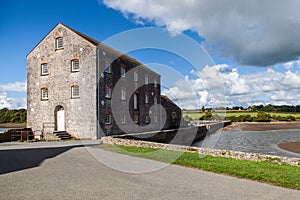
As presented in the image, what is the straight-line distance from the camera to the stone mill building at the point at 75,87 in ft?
71.1

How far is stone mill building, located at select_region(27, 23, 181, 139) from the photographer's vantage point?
21.7m

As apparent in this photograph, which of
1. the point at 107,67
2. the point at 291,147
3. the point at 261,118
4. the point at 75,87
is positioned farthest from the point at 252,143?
the point at 261,118

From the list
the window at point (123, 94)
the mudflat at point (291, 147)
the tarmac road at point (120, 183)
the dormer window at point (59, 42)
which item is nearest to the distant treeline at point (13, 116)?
the dormer window at point (59, 42)

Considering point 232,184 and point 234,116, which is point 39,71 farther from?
point 234,116

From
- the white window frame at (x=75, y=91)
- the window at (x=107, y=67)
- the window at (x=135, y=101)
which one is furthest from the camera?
the window at (x=135, y=101)

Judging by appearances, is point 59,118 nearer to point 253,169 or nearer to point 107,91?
point 107,91

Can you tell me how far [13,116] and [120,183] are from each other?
Result: 56.4 m

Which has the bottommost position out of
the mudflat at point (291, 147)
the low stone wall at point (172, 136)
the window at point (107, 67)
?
the mudflat at point (291, 147)

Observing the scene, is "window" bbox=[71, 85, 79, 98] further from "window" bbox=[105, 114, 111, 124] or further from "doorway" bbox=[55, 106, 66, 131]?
"window" bbox=[105, 114, 111, 124]

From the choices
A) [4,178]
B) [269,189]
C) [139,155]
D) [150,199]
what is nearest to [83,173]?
[4,178]

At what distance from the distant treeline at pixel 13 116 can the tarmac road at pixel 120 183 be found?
49.5m

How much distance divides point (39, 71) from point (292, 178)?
22908 millimetres

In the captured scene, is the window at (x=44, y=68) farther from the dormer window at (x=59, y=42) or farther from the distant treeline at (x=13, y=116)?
the distant treeline at (x=13, y=116)

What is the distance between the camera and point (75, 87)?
22500 millimetres
